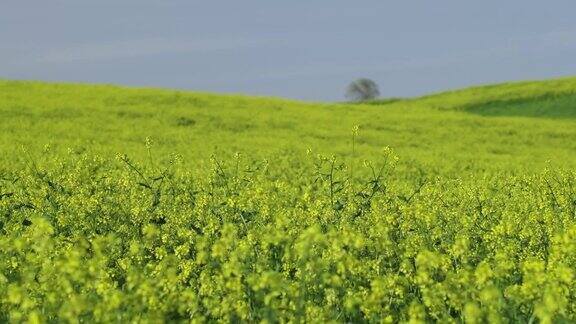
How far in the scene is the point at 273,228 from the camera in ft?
24.6

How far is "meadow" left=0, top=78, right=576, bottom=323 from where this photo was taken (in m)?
4.88

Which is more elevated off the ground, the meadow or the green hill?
the meadow

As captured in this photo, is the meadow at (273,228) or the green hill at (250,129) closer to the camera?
the meadow at (273,228)

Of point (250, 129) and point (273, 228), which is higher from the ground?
point (273, 228)

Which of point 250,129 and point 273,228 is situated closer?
point 273,228

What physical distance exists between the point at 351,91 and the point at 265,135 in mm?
110645

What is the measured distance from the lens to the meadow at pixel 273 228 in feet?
16.0

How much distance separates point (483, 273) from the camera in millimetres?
4676

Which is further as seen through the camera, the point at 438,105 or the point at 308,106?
the point at 438,105

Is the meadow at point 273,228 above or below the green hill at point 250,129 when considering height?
above

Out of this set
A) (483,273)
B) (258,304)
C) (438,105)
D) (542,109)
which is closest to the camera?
(483,273)

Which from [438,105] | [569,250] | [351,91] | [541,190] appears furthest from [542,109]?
[351,91]

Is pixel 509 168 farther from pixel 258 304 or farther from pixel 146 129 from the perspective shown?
pixel 258 304

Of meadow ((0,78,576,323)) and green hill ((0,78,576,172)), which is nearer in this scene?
meadow ((0,78,576,323))
